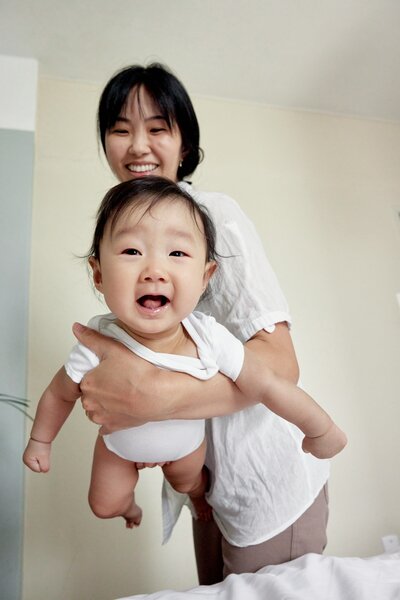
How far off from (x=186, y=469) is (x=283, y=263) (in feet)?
5.20

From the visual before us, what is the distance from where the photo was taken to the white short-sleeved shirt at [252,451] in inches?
A: 32.1

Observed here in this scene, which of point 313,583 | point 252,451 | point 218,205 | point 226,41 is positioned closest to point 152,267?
point 218,205

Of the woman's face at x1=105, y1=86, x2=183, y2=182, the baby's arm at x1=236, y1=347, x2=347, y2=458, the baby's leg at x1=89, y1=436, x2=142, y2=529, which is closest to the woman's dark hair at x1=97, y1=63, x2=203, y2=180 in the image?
the woman's face at x1=105, y1=86, x2=183, y2=182

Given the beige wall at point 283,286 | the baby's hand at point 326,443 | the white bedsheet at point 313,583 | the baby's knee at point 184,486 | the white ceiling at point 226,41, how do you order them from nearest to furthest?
1. the white bedsheet at point 313,583
2. the baby's hand at point 326,443
3. the baby's knee at point 184,486
4. the beige wall at point 283,286
5. the white ceiling at point 226,41

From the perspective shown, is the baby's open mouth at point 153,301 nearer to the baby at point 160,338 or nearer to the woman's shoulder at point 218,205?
the baby at point 160,338

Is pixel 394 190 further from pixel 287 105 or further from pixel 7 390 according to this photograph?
pixel 7 390

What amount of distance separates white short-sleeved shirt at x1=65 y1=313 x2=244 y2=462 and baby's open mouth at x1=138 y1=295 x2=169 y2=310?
0.08 meters

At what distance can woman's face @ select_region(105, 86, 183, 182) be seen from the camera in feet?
3.50

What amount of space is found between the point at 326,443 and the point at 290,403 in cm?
10

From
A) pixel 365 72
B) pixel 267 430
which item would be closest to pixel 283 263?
pixel 365 72

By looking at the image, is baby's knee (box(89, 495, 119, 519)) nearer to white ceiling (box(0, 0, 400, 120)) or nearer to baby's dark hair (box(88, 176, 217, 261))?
baby's dark hair (box(88, 176, 217, 261))

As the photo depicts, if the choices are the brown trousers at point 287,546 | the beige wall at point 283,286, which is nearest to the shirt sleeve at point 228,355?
the brown trousers at point 287,546

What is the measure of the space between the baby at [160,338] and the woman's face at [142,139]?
0.27 m

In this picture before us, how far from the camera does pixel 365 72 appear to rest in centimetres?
240
